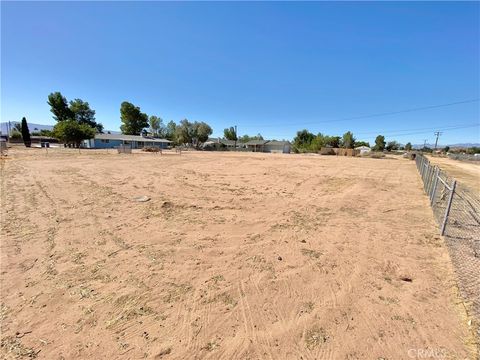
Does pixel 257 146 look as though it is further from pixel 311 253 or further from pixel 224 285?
pixel 224 285

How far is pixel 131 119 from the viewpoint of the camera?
251 feet

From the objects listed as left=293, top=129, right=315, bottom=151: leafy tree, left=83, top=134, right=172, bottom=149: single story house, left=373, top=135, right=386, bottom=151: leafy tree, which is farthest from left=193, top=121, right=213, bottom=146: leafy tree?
left=373, top=135, right=386, bottom=151: leafy tree

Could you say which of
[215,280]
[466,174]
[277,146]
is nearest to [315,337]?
[215,280]

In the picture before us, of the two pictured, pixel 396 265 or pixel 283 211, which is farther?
pixel 283 211

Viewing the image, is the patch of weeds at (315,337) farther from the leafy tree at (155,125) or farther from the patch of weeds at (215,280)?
the leafy tree at (155,125)

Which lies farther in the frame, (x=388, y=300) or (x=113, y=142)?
(x=113, y=142)

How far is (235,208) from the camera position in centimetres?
752

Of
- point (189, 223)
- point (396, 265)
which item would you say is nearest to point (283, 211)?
point (189, 223)

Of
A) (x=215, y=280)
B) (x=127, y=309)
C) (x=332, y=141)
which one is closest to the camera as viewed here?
(x=127, y=309)

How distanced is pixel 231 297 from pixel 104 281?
190cm

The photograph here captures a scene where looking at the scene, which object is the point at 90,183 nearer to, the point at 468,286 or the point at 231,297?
the point at 231,297

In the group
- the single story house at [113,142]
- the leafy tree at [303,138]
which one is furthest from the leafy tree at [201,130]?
the leafy tree at [303,138]

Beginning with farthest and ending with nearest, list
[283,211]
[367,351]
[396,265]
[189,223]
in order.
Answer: [283,211], [189,223], [396,265], [367,351]

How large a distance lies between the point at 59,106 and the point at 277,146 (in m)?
61.1
